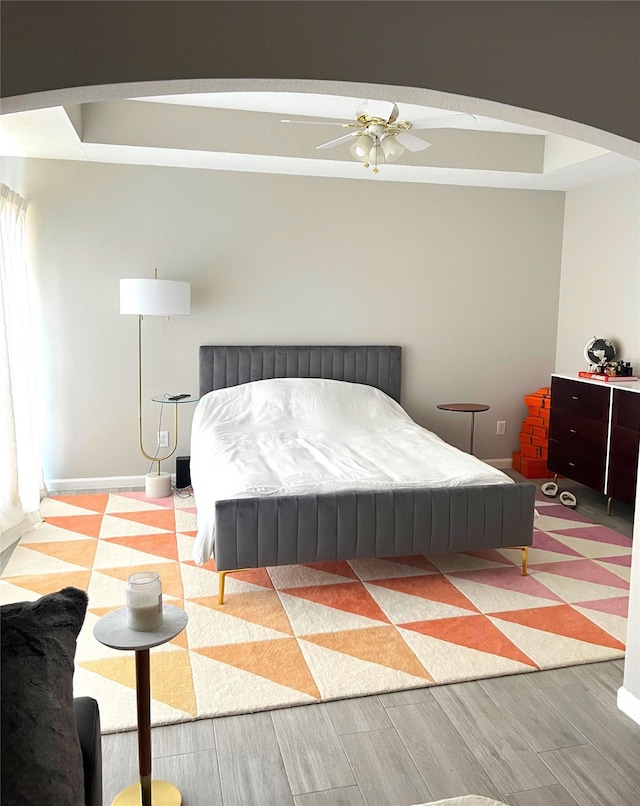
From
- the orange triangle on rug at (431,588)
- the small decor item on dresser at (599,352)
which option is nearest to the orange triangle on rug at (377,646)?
the orange triangle on rug at (431,588)

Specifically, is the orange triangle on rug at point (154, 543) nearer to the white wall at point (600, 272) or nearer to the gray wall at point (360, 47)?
the gray wall at point (360, 47)

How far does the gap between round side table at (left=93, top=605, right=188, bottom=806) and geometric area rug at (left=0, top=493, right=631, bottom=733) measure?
1.18 feet

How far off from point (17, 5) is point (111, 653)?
231 centimetres

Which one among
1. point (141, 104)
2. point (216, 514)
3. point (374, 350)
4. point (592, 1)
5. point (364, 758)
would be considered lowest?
point (364, 758)

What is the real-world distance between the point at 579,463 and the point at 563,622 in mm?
2063

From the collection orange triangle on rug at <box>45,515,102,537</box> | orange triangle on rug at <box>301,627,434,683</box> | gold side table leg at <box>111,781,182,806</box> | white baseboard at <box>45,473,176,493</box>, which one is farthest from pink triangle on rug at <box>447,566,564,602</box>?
white baseboard at <box>45,473,176,493</box>

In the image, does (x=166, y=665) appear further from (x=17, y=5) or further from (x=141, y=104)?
(x=141, y=104)

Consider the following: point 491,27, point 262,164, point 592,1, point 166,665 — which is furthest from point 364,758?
point 262,164

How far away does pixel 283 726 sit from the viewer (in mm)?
2311

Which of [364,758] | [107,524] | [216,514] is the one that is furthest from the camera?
[107,524]

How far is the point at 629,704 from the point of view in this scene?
241 centimetres

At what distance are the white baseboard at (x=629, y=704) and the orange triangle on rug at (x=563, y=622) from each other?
445 millimetres

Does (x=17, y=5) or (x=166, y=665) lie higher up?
(x=17, y=5)

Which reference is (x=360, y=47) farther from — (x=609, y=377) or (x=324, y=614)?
(x=609, y=377)
